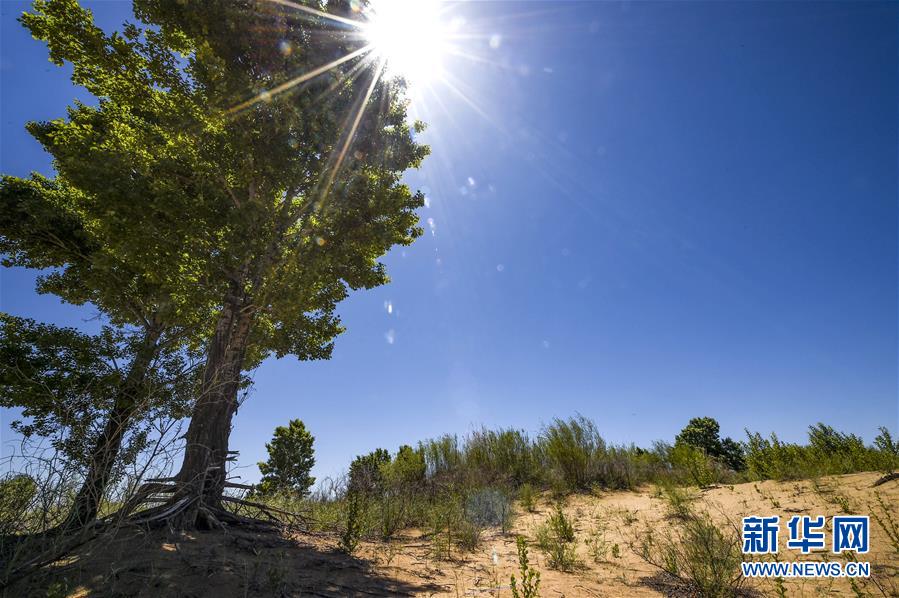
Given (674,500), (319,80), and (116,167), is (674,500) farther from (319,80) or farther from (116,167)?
(116,167)

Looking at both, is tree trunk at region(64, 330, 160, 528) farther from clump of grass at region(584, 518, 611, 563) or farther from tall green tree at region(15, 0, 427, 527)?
clump of grass at region(584, 518, 611, 563)

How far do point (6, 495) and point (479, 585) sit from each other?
429 cm

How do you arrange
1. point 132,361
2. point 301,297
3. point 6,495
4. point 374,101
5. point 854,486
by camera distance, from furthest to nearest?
point 132,361 < point 374,101 < point 301,297 < point 854,486 < point 6,495

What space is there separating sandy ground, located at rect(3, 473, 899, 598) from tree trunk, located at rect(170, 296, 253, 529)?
0.61 metres

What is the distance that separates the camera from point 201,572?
3.17 m

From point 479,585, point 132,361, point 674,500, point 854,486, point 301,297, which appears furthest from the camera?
point 132,361

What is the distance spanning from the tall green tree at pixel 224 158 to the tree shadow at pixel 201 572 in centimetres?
184

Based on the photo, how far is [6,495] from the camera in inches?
124

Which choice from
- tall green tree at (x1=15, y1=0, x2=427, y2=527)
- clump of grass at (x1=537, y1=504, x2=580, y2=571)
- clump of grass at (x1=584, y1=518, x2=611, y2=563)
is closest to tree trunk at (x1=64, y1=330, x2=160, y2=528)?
tall green tree at (x1=15, y1=0, x2=427, y2=527)

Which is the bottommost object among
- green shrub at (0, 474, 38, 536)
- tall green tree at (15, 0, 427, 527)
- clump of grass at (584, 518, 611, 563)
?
clump of grass at (584, 518, 611, 563)

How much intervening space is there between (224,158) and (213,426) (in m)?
4.69

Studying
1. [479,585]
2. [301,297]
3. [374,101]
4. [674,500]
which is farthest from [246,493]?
[374,101]

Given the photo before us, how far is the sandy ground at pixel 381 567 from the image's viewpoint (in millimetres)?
2883

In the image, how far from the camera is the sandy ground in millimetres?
2883
